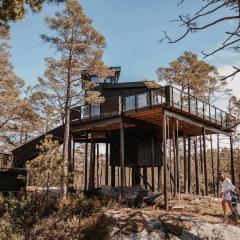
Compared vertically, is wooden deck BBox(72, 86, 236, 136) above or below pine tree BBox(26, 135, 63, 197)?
above

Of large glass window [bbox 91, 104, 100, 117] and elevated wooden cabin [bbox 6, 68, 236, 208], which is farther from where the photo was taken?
large glass window [bbox 91, 104, 100, 117]

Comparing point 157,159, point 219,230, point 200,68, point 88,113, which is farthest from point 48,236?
point 200,68

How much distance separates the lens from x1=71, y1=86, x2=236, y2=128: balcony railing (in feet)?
69.3

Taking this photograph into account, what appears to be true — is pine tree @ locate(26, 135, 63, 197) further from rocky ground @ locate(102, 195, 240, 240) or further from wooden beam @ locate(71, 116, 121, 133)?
wooden beam @ locate(71, 116, 121, 133)

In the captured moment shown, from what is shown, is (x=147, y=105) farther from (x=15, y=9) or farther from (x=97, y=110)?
(x=15, y=9)

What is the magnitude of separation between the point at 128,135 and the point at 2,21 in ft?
51.7

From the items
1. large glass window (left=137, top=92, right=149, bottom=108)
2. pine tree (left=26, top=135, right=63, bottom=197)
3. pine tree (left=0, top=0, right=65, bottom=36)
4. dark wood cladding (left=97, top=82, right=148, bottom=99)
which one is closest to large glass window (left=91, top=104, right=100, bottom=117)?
large glass window (left=137, top=92, right=149, bottom=108)

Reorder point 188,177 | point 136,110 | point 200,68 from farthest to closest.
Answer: point 200,68 → point 188,177 → point 136,110

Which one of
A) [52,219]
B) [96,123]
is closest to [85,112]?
[96,123]

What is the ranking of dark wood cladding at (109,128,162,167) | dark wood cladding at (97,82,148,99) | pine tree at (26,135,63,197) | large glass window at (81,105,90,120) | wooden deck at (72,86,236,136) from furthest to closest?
dark wood cladding at (97,82,148,99)
dark wood cladding at (109,128,162,167)
large glass window at (81,105,90,120)
wooden deck at (72,86,236,136)
pine tree at (26,135,63,197)

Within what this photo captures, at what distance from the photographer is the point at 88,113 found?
2473 cm

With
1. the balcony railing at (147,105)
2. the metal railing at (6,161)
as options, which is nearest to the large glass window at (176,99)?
the balcony railing at (147,105)

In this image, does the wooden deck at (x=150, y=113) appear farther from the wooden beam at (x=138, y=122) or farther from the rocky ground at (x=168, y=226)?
the rocky ground at (x=168, y=226)

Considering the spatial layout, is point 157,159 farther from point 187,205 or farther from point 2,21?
point 2,21
